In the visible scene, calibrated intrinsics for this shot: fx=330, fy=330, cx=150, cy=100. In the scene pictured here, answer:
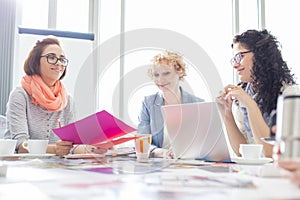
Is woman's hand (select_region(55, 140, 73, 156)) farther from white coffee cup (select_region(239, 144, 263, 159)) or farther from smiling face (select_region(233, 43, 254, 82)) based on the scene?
smiling face (select_region(233, 43, 254, 82))

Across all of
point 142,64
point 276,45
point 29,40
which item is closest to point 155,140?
point 142,64

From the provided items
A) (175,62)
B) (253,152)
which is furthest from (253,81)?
(253,152)

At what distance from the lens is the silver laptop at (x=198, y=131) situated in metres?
1.14

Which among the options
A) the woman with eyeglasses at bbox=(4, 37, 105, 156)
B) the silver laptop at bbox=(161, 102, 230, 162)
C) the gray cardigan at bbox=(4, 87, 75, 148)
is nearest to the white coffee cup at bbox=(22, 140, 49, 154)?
the woman with eyeglasses at bbox=(4, 37, 105, 156)

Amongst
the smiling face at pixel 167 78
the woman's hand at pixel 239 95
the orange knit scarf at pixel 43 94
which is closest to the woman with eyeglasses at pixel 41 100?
the orange knit scarf at pixel 43 94

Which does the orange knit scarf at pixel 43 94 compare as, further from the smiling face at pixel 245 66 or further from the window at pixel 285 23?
the window at pixel 285 23

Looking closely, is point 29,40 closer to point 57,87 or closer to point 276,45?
point 57,87

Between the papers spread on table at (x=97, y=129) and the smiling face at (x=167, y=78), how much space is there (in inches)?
27.9

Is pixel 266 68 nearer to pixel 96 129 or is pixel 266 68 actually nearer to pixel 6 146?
pixel 96 129

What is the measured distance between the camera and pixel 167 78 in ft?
6.28

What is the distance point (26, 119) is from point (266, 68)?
124 cm

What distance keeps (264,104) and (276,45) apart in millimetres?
348

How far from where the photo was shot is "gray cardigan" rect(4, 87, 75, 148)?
1652 millimetres

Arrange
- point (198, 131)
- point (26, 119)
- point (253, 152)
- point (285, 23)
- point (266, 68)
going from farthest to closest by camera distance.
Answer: point (285, 23), point (26, 119), point (266, 68), point (198, 131), point (253, 152)
